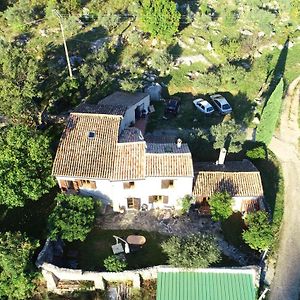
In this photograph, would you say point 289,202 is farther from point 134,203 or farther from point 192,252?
point 134,203

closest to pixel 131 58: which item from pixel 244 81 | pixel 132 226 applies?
pixel 244 81

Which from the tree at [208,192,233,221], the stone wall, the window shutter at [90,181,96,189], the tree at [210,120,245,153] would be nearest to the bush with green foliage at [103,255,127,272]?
A: the stone wall

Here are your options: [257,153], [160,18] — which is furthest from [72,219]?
[160,18]

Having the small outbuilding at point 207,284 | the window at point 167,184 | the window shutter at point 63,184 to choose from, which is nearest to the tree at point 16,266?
the window shutter at point 63,184

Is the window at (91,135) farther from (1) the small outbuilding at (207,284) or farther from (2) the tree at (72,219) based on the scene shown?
(1) the small outbuilding at (207,284)

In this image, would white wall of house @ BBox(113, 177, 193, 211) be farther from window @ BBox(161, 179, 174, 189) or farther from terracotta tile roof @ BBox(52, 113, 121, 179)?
terracotta tile roof @ BBox(52, 113, 121, 179)
